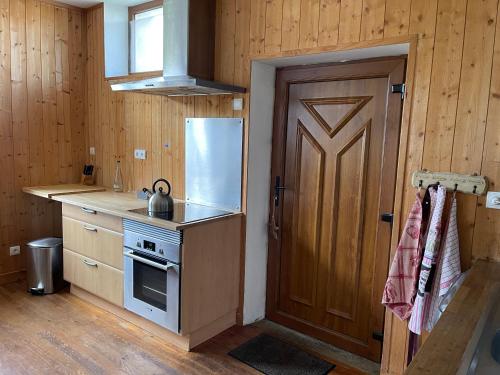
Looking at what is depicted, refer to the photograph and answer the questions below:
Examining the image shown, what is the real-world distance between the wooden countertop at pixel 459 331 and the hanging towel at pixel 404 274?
0.41 m

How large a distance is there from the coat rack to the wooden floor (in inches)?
51.4

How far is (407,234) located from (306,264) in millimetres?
949

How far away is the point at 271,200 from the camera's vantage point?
2998 mm

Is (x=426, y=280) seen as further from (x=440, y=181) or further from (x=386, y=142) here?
(x=386, y=142)

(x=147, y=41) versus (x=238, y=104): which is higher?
(x=147, y=41)

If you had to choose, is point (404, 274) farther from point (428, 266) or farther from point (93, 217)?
point (93, 217)

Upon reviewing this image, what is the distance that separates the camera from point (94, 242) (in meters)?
3.09

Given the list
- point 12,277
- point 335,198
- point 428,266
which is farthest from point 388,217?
point 12,277

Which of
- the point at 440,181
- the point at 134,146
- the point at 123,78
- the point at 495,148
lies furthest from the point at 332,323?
the point at 123,78

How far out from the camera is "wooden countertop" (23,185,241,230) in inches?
100

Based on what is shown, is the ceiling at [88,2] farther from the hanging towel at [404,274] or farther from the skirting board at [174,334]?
the hanging towel at [404,274]

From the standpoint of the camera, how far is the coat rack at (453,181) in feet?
6.17

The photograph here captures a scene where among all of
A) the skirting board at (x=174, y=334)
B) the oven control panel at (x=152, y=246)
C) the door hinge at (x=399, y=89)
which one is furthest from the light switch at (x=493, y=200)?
the skirting board at (x=174, y=334)

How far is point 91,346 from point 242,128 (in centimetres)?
183
